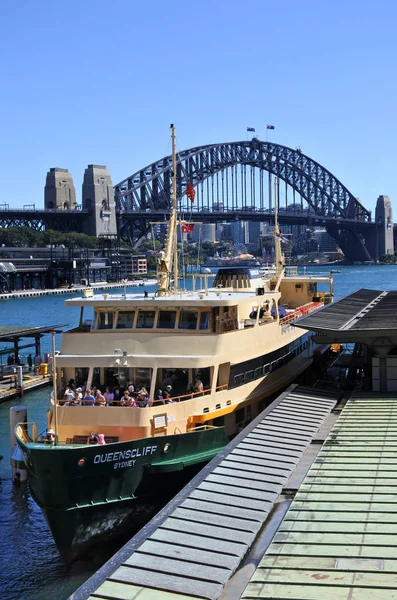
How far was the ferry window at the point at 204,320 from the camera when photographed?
21.8m

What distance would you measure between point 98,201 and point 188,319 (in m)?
161

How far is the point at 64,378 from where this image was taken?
2159 cm

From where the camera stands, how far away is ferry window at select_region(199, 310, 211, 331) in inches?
858

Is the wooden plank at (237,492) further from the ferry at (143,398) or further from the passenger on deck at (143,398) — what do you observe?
the passenger on deck at (143,398)

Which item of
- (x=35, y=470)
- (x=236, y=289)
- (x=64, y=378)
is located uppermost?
(x=236, y=289)

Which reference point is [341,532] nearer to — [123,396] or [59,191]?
[123,396]

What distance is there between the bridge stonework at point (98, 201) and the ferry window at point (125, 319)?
157583mm

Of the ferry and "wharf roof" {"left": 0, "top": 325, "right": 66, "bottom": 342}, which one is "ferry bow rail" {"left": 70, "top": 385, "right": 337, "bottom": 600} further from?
"wharf roof" {"left": 0, "top": 325, "right": 66, "bottom": 342}

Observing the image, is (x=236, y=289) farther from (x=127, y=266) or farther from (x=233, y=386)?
(x=127, y=266)

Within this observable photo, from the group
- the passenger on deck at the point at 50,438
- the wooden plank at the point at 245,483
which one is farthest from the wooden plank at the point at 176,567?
the passenger on deck at the point at 50,438

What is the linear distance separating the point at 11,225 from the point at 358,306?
161 metres

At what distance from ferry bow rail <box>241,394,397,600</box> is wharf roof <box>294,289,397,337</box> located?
5387 mm

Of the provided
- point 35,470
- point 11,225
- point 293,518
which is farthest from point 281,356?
point 11,225

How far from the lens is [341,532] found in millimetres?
11711
